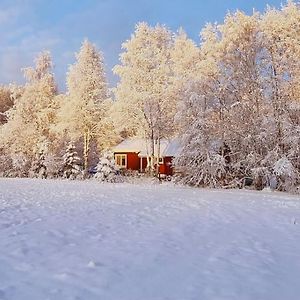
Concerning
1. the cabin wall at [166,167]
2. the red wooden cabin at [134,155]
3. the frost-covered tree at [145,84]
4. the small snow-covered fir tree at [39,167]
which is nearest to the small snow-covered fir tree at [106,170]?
the frost-covered tree at [145,84]

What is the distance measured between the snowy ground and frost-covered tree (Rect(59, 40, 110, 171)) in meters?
24.7

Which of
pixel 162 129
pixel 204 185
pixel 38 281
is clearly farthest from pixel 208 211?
pixel 162 129

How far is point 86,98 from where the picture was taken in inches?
1454

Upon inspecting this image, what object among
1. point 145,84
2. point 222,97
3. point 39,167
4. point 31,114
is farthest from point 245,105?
point 31,114

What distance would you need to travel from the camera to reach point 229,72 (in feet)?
83.1

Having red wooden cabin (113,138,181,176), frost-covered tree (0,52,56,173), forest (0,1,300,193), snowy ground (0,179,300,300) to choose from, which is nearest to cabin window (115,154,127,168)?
red wooden cabin (113,138,181,176)

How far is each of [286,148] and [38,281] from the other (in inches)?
789

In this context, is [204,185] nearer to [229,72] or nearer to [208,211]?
[229,72]

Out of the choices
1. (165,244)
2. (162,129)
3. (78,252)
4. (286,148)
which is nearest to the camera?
(78,252)

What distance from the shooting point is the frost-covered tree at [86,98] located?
36656 millimetres

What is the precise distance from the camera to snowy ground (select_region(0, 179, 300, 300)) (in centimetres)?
534

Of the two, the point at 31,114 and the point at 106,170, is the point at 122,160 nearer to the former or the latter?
the point at 31,114

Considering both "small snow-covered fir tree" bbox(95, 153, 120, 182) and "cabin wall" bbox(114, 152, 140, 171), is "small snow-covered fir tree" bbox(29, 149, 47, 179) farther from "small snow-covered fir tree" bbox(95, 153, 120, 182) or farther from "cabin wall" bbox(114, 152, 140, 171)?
"cabin wall" bbox(114, 152, 140, 171)

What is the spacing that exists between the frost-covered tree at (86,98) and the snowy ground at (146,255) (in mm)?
24710
